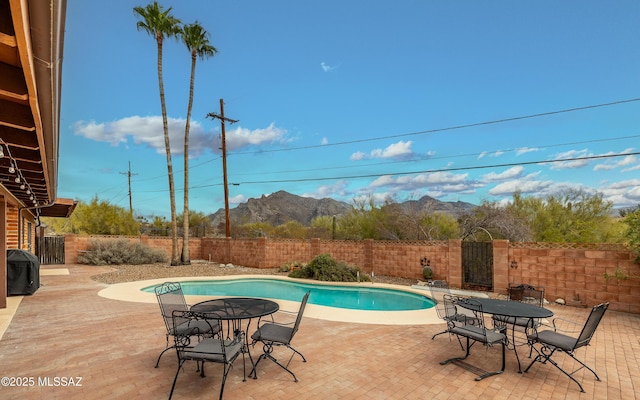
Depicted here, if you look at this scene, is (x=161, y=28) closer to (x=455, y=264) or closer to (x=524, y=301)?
(x=455, y=264)

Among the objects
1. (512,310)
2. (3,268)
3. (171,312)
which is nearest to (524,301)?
(512,310)

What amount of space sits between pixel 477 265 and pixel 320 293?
5164mm

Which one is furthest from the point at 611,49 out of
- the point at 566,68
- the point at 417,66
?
the point at 417,66

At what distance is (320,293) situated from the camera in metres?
11.4

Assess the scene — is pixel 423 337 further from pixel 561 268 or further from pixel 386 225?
pixel 386 225

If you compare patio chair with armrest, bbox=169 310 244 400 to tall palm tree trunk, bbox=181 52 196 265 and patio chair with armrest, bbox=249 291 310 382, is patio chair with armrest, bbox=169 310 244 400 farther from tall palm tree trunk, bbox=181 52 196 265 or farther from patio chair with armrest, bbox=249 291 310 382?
tall palm tree trunk, bbox=181 52 196 265

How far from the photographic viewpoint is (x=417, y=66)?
1733 centimetres

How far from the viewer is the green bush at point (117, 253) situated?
17.0 m

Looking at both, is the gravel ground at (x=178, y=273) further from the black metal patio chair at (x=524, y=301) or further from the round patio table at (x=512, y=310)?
the round patio table at (x=512, y=310)

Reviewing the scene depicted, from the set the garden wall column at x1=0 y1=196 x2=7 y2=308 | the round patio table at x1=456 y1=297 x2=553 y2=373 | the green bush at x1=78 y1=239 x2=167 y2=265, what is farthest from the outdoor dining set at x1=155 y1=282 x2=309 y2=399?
the green bush at x1=78 y1=239 x2=167 y2=265

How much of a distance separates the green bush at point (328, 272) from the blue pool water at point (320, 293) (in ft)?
1.86

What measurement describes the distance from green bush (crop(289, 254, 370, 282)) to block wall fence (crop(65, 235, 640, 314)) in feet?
5.08

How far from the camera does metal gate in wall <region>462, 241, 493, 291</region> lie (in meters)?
10.7

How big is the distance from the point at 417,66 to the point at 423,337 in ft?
49.4
